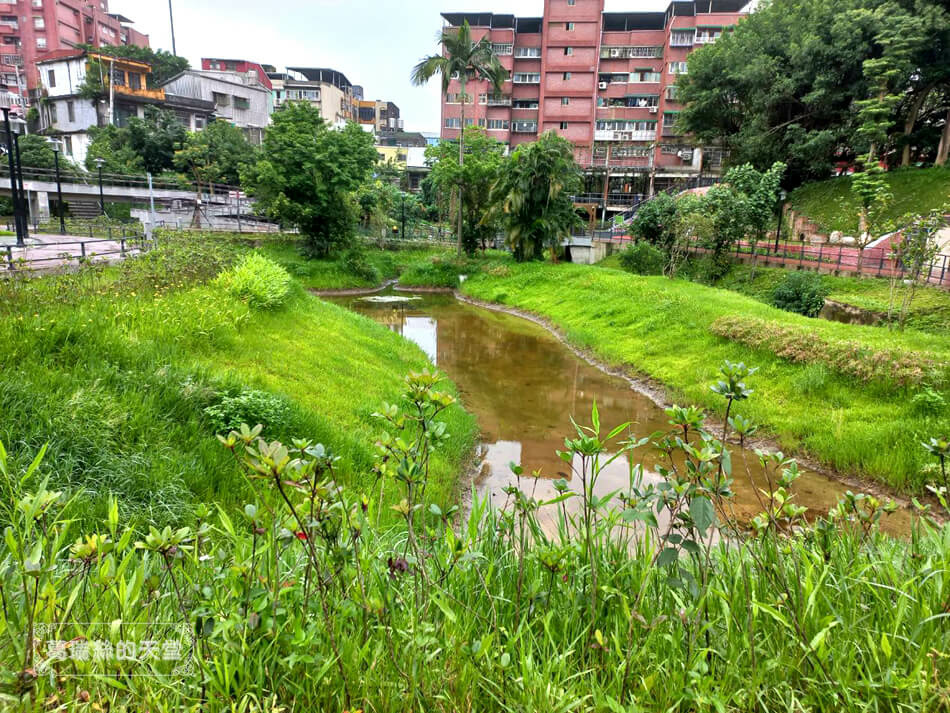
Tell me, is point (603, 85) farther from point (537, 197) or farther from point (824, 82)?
point (537, 197)

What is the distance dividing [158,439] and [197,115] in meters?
47.2

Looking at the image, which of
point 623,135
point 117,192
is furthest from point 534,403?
point 623,135

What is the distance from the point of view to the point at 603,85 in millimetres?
46531

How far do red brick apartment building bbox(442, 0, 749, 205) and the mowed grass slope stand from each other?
38.9m

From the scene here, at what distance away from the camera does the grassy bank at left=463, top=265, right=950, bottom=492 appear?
750cm

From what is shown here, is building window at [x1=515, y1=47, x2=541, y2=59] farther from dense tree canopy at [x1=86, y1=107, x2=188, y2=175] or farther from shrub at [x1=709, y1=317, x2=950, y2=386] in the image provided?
shrub at [x1=709, y1=317, x2=950, y2=386]

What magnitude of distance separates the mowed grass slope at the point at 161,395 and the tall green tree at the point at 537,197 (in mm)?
17975

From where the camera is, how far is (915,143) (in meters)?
29.7

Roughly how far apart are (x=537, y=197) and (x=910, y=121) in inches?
786

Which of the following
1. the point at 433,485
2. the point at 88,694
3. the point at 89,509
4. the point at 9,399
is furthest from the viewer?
the point at 433,485

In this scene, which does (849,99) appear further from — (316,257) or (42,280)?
(42,280)

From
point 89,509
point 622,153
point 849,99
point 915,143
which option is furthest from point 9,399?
point 622,153

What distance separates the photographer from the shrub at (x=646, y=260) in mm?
24311

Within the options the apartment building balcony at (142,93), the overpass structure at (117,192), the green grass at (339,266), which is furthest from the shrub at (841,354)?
the apartment building balcony at (142,93)
